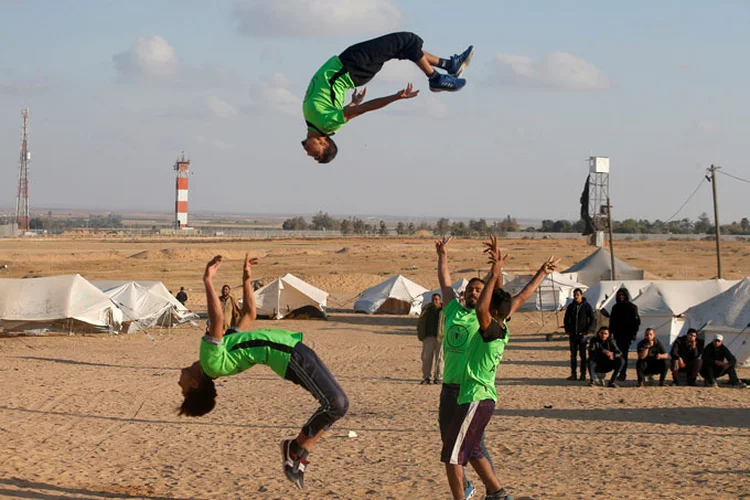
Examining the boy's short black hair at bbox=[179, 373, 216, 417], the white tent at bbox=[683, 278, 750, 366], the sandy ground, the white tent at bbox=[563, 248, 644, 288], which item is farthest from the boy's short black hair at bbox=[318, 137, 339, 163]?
the white tent at bbox=[563, 248, 644, 288]

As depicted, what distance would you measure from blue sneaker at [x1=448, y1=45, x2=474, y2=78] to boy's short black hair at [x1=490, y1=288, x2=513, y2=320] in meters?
1.93

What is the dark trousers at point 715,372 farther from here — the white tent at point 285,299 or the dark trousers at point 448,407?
the white tent at point 285,299

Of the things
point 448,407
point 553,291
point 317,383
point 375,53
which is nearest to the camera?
point 317,383

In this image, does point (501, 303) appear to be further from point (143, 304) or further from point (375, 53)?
point (143, 304)

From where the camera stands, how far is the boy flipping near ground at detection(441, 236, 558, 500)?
7082mm

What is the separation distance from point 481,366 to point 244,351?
1.90m

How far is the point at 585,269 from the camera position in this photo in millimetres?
38906

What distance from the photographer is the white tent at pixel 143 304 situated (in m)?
29.0

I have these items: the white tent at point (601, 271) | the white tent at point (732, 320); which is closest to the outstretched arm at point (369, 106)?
Result: the white tent at point (732, 320)

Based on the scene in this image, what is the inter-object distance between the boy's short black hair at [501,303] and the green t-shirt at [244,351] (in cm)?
158

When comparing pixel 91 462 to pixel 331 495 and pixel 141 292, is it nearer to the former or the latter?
pixel 331 495

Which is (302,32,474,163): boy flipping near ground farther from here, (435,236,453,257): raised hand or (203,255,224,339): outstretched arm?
(435,236,453,257): raised hand

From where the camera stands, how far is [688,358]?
56.3ft

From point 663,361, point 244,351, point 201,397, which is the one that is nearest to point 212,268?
point 244,351
